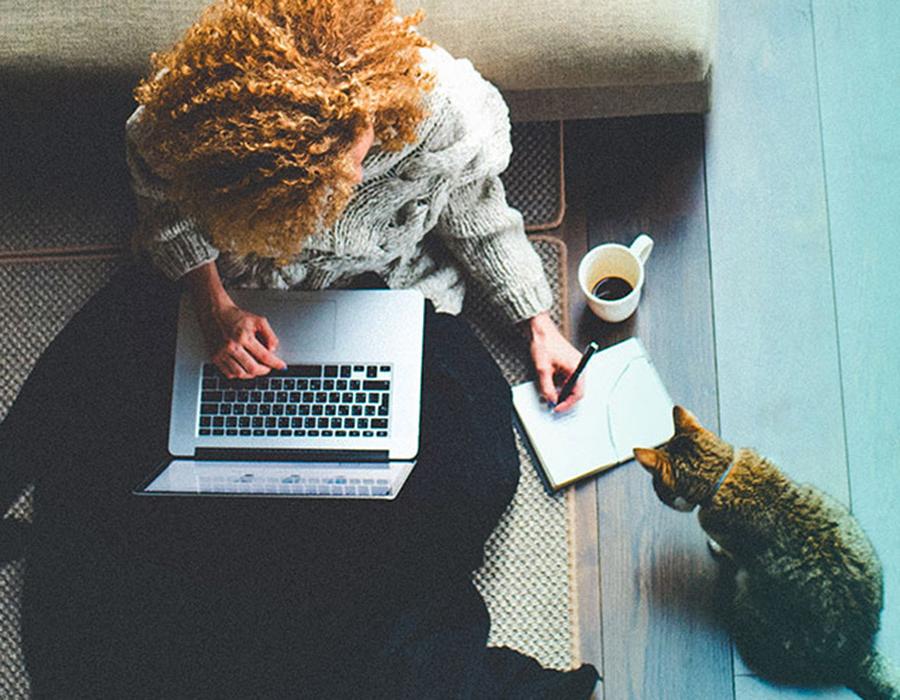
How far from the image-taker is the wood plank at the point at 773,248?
58.3 inches

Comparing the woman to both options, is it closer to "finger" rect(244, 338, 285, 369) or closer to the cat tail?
"finger" rect(244, 338, 285, 369)

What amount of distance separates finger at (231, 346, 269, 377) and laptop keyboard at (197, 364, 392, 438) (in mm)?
54

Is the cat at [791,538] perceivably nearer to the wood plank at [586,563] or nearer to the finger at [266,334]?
the wood plank at [586,563]

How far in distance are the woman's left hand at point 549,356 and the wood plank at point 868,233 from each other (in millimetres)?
481

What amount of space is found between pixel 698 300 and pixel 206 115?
0.95 m

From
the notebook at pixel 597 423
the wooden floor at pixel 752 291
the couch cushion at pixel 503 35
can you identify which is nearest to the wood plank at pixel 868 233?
the wooden floor at pixel 752 291

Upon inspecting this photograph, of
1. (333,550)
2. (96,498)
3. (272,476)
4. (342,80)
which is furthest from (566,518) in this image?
(342,80)

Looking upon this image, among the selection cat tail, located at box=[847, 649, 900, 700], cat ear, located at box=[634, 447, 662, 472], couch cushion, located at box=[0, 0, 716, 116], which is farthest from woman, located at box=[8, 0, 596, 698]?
cat tail, located at box=[847, 649, 900, 700]

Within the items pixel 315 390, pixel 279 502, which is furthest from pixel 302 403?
pixel 279 502

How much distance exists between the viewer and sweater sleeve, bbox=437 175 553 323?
4.21 feet

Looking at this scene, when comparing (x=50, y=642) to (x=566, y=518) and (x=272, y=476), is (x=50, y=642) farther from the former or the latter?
(x=566, y=518)

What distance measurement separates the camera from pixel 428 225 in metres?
1.25

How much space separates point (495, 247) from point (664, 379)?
0.40 metres

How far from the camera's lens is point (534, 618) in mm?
1420
